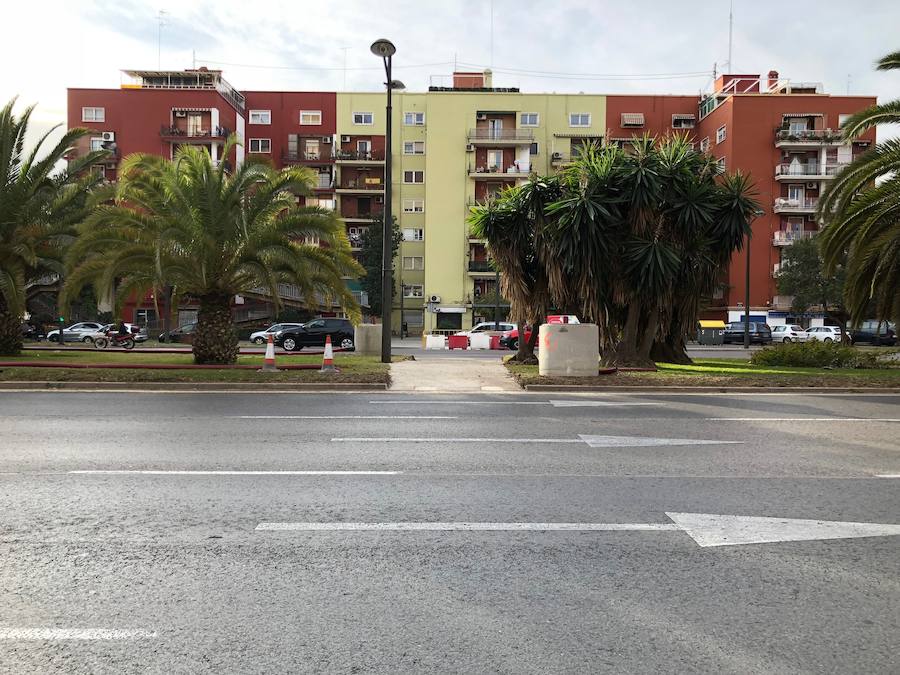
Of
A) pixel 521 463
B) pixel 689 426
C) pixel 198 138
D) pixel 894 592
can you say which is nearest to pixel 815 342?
pixel 689 426

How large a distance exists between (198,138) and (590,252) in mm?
47606

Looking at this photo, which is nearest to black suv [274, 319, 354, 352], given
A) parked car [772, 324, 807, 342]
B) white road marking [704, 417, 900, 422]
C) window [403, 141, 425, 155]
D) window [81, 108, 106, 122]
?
white road marking [704, 417, 900, 422]

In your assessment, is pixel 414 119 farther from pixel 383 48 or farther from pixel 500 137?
pixel 383 48

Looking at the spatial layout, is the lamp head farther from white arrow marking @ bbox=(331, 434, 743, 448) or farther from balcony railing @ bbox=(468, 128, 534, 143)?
balcony railing @ bbox=(468, 128, 534, 143)

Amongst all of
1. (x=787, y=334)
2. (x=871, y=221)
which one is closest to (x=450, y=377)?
(x=871, y=221)

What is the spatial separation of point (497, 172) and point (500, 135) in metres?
3.27

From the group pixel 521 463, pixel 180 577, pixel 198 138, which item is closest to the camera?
pixel 180 577

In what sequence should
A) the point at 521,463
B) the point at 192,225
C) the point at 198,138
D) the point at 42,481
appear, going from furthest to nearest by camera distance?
the point at 198,138 < the point at 192,225 < the point at 521,463 < the point at 42,481

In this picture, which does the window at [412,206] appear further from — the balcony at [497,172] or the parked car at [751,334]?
the parked car at [751,334]

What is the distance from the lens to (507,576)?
386 cm

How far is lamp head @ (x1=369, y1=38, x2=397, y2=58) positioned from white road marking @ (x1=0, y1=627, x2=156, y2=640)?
17151mm

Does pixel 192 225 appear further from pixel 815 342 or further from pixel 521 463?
pixel 815 342

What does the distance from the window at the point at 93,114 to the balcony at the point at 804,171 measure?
55.5 metres

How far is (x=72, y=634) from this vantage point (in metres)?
3.18
